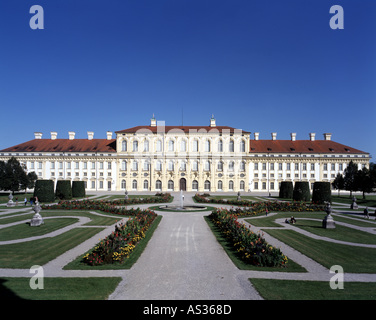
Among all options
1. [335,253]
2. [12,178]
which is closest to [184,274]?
[335,253]

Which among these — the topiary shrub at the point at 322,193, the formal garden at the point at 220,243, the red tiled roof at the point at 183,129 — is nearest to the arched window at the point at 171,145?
the red tiled roof at the point at 183,129

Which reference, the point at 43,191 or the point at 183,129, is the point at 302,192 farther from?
the point at 43,191

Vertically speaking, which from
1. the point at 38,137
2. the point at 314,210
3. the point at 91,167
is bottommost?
the point at 314,210

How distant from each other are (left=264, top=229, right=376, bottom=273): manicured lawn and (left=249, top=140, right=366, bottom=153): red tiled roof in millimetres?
44595

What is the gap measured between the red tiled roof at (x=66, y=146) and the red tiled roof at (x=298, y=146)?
118ft

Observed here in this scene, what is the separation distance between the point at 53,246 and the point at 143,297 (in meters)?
8.08

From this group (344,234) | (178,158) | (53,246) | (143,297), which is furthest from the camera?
(178,158)

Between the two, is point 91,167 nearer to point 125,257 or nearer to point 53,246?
point 53,246

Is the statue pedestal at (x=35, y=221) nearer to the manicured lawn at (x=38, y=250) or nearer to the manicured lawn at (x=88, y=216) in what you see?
the manicured lawn at (x=88, y=216)

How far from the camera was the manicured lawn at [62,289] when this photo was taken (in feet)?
23.9

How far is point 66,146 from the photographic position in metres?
58.2

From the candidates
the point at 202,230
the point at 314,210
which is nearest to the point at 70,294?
the point at 202,230

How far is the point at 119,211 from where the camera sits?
2367cm
